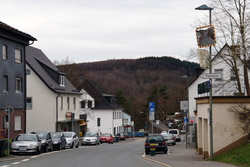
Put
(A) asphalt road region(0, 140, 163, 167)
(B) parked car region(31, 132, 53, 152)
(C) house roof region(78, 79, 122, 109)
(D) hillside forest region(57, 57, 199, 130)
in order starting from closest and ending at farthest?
(A) asphalt road region(0, 140, 163, 167) → (B) parked car region(31, 132, 53, 152) → (C) house roof region(78, 79, 122, 109) → (D) hillside forest region(57, 57, 199, 130)

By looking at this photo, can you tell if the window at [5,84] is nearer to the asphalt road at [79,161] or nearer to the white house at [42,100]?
the asphalt road at [79,161]

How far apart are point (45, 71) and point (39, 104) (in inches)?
183

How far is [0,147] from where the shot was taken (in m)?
25.1

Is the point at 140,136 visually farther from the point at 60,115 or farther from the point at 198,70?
the point at 60,115

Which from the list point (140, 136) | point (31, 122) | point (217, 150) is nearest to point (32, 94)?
point (31, 122)

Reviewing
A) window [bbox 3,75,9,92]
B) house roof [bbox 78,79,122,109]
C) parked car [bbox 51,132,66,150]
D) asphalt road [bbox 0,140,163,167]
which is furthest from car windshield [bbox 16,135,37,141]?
house roof [bbox 78,79,122,109]

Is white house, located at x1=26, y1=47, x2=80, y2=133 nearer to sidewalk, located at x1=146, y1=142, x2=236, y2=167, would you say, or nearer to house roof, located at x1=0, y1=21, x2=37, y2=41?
house roof, located at x1=0, y1=21, x2=37, y2=41

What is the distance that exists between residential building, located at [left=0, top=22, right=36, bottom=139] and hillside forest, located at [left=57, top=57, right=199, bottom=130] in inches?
2738

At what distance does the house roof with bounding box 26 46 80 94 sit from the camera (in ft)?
168

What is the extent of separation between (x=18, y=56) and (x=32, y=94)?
651 inches

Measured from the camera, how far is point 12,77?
34250 millimetres

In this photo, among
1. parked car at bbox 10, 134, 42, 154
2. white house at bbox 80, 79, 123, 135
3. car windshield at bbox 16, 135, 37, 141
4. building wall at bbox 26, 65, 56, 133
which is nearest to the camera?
parked car at bbox 10, 134, 42, 154

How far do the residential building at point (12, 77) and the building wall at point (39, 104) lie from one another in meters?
14.6

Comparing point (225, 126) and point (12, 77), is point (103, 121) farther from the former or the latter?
point (225, 126)
